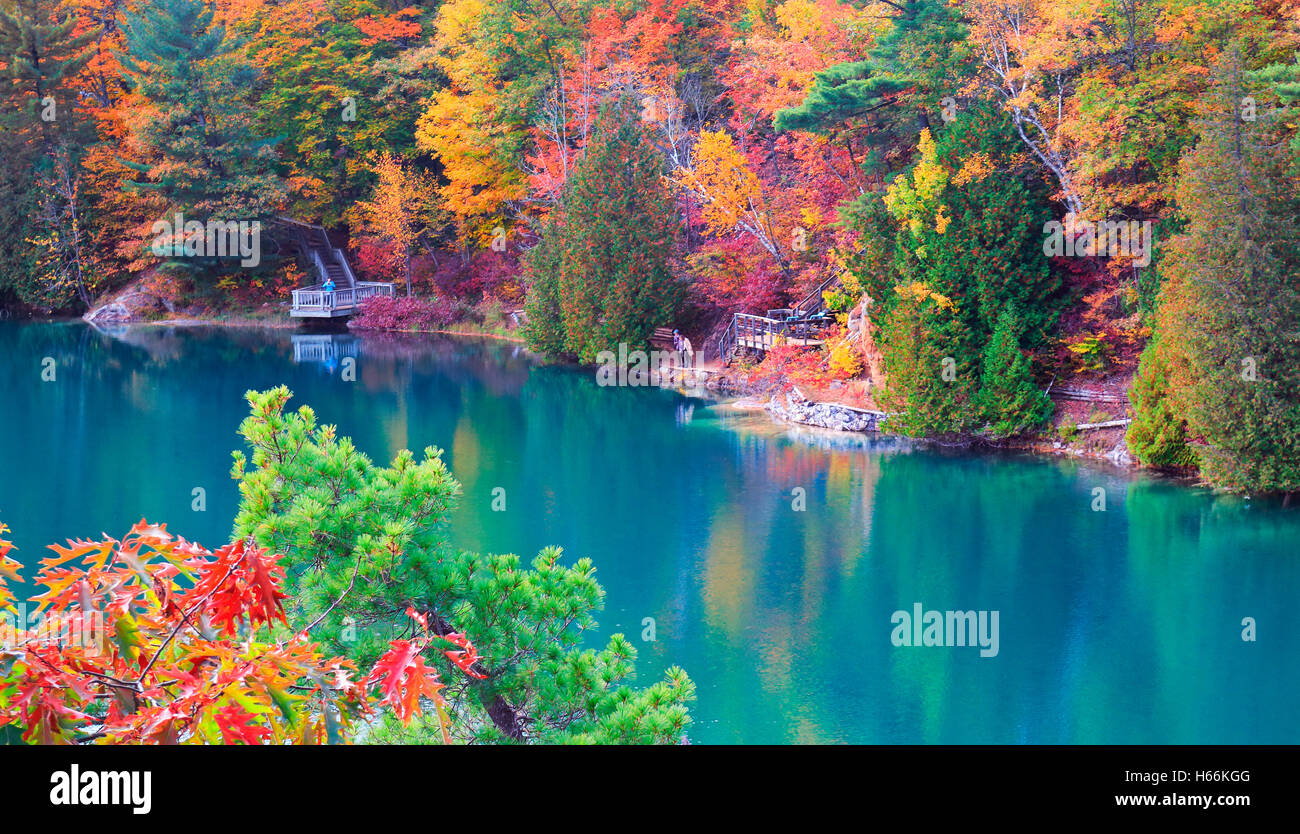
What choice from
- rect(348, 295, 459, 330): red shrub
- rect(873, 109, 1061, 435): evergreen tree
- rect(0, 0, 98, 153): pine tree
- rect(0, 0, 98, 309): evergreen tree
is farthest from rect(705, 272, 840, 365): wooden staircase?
rect(0, 0, 98, 153): pine tree

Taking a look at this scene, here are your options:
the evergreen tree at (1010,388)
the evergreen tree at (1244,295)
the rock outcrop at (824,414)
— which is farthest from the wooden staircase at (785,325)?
the evergreen tree at (1244,295)

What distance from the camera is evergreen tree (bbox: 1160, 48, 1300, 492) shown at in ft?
54.2

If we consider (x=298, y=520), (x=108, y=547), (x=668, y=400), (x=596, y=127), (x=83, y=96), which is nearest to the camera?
(x=108, y=547)

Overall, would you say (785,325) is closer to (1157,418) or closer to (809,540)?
(1157,418)

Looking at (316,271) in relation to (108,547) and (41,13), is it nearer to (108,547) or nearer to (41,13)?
(41,13)

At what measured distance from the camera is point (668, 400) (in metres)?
26.3

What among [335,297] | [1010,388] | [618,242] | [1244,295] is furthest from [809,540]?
[335,297]

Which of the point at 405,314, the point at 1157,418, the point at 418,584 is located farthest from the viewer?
the point at 405,314

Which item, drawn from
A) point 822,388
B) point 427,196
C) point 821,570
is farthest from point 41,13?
point 821,570

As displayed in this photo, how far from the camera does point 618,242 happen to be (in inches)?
1105

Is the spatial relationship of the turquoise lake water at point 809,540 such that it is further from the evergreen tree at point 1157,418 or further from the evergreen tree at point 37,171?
the evergreen tree at point 37,171

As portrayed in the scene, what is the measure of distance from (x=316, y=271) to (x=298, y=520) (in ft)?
118

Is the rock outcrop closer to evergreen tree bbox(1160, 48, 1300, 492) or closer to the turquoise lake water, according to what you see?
the turquoise lake water

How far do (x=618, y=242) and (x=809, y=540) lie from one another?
13.7 meters
